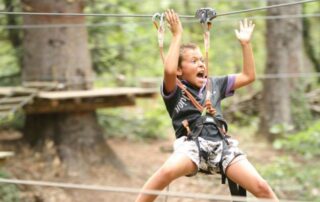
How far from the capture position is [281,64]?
26.6 ft

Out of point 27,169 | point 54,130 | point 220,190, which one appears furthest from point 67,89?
point 220,190

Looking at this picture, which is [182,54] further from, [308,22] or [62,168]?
[308,22]

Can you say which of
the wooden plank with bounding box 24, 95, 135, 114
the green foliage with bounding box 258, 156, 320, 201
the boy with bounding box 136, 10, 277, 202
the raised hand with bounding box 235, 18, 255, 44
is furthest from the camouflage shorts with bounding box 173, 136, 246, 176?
the wooden plank with bounding box 24, 95, 135, 114

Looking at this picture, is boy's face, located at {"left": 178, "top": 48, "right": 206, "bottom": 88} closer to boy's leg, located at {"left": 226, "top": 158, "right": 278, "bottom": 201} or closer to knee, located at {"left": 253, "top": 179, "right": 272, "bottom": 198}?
boy's leg, located at {"left": 226, "top": 158, "right": 278, "bottom": 201}

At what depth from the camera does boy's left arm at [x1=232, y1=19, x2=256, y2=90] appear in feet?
9.73

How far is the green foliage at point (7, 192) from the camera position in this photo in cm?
539

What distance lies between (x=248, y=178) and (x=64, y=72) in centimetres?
381

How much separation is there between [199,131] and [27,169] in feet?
12.1

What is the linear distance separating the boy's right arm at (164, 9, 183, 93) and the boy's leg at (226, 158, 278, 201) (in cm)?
50

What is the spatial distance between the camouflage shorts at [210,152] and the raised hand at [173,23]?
0.53 meters

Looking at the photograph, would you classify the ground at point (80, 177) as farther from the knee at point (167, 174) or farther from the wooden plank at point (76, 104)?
the knee at point (167, 174)

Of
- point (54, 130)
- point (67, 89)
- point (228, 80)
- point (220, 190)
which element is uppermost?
point (228, 80)

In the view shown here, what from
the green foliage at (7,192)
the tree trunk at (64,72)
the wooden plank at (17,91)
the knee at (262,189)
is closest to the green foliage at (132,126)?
the tree trunk at (64,72)

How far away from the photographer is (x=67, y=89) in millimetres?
6211
